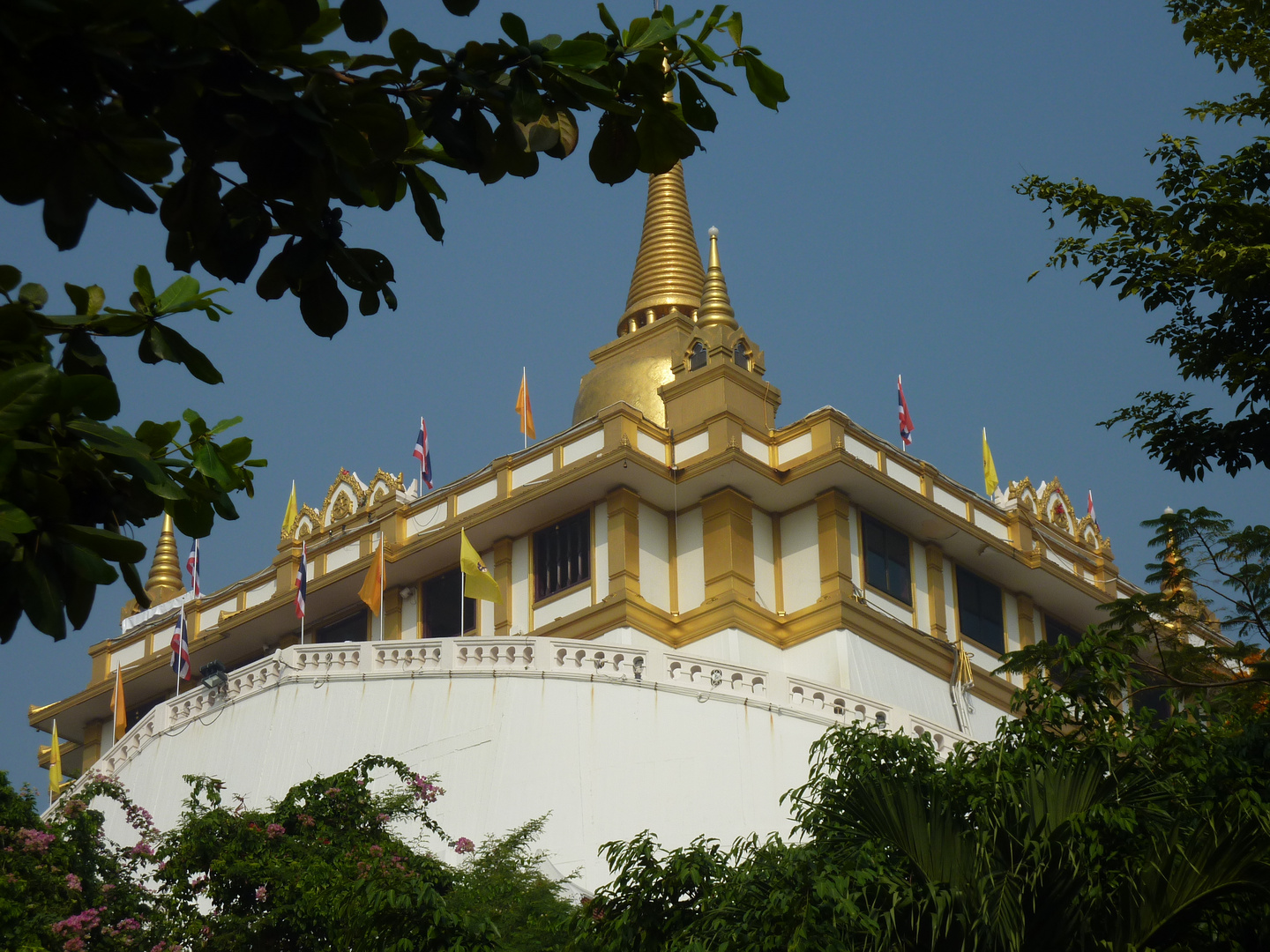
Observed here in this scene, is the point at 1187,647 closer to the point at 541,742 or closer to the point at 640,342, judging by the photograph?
the point at 541,742

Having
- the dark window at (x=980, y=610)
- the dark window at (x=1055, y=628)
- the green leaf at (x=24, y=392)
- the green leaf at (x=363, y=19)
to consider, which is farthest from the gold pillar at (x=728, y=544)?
the green leaf at (x=24, y=392)

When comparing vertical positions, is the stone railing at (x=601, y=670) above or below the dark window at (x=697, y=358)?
below

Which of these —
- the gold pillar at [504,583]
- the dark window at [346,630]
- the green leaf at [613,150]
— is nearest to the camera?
the green leaf at [613,150]

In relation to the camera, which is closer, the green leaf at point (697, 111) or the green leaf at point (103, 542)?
the green leaf at point (103, 542)

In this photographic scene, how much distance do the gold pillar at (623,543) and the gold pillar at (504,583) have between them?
2.43m

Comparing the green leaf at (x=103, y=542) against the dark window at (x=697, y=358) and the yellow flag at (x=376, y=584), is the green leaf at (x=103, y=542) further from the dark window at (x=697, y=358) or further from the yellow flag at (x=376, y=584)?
the dark window at (x=697, y=358)

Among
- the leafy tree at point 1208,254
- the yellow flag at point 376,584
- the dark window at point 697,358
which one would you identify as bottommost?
the leafy tree at point 1208,254

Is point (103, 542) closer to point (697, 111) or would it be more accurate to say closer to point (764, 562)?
point (697, 111)

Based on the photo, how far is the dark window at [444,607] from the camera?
36844 mm

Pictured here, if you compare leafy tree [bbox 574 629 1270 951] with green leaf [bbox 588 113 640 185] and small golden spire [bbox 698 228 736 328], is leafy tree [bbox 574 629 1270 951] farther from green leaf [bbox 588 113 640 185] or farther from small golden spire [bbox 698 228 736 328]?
small golden spire [bbox 698 228 736 328]

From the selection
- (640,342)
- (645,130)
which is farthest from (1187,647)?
(640,342)

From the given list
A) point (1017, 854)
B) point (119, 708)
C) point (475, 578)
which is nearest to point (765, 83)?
point (1017, 854)

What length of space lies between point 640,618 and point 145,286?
93.0ft

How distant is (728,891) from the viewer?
14.2 meters
